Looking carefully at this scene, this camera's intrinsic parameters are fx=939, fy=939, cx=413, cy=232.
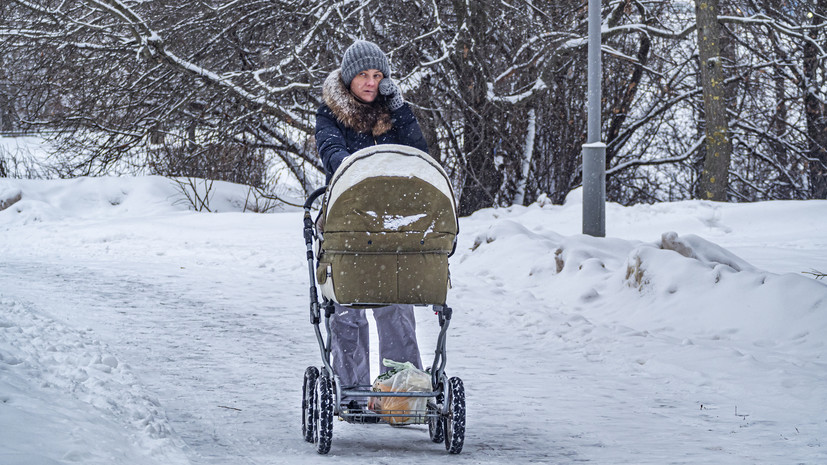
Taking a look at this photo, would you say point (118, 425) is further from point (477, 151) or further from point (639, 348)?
point (477, 151)

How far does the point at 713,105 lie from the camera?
1548 cm

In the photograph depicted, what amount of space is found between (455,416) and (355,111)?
156 cm

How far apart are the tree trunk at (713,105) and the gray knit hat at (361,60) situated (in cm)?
1162

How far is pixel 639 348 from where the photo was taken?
631cm

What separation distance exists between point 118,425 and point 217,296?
465cm

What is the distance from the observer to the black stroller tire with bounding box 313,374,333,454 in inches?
152

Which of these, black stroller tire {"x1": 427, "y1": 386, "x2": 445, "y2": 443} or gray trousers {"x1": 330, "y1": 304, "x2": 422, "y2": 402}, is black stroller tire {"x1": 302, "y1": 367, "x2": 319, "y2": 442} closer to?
Result: gray trousers {"x1": 330, "y1": 304, "x2": 422, "y2": 402}

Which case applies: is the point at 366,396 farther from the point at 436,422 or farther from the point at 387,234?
the point at 387,234

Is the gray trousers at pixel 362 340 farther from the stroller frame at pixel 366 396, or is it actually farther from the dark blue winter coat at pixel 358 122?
the dark blue winter coat at pixel 358 122

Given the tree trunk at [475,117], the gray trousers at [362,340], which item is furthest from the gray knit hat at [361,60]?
the tree trunk at [475,117]

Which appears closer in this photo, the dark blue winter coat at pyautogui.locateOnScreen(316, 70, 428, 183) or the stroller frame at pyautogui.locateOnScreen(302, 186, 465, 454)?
the stroller frame at pyautogui.locateOnScreen(302, 186, 465, 454)

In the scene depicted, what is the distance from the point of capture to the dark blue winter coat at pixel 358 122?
179 inches

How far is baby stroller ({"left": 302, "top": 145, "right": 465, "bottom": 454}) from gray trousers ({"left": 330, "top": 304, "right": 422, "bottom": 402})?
0.48 m

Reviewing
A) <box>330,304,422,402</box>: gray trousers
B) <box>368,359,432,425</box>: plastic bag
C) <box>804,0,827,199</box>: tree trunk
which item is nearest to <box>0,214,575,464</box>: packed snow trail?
<box>368,359,432,425</box>: plastic bag
